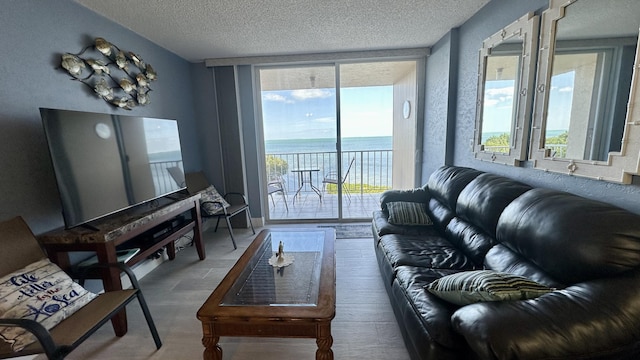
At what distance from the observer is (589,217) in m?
1.13

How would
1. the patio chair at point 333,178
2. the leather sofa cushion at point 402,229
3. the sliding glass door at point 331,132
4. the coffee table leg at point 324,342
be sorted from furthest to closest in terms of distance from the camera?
the patio chair at point 333,178, the sliding glass door at point 331,132, the leather sofa cushion at point 402,229, the coffee table leg at point 324,342

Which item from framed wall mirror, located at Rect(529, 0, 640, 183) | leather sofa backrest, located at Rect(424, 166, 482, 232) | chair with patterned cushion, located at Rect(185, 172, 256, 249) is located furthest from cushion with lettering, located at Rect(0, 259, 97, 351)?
framed wall mirror, located at Rect(529, 0, 640, 183)

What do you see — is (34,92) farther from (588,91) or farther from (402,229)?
(588,91)

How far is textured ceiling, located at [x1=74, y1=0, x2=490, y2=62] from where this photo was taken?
7.04ft

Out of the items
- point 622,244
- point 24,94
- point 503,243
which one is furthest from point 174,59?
point 622,244

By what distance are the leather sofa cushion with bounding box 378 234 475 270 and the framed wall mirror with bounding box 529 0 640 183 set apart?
79 cm

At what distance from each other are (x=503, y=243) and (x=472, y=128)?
137 cm

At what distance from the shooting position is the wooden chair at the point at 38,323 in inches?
43.7

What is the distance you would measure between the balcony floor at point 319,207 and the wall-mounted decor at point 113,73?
2.41 meters

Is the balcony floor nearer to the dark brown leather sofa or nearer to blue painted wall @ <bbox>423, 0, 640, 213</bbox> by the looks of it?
blue painted wall @ <bbox>423, 0, 640, 213</bbox>

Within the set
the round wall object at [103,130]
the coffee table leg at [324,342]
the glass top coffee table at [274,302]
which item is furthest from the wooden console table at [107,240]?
the coffee table leg at [324,342]

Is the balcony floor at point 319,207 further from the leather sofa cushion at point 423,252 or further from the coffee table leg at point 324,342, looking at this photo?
the coffee table leg at point 324,342

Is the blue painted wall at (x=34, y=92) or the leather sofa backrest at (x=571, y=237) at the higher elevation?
the blue painted wall at (x=34, y=92)

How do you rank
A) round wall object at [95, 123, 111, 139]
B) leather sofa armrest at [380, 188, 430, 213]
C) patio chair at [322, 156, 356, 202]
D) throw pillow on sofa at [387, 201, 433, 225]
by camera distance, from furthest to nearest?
patio chair at [322, 156, 356, 202] < leather sofa armrest at [380, 188, 430, 213] < throw pillow on sofa at [387, 201, 433, 225] < round wall object at [95, 123, 111, 139]
